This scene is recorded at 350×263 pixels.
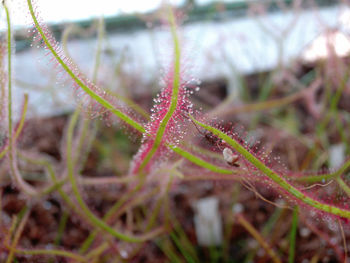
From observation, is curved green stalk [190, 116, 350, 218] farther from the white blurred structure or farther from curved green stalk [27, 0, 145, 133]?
the white blurred structure

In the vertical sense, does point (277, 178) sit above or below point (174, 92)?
below

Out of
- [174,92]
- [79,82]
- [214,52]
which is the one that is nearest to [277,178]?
[174,92]

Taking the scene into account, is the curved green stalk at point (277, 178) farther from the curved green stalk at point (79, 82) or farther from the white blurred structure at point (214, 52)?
the white blurred structure at point (214, 52)

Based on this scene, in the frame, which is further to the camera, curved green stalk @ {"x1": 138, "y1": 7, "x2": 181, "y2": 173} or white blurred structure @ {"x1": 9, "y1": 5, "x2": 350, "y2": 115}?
white blurred structure @ {"x1": 9, "y1": 5, "x2": 350, "y2": 115}

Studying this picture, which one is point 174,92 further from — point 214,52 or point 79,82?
point 214,52

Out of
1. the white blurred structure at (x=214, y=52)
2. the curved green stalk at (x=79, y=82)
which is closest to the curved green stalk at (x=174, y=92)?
the curved green stalk at (x=79, y=82)

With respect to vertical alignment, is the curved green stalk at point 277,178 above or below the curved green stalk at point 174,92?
below

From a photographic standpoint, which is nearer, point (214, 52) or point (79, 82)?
point (79, 82)

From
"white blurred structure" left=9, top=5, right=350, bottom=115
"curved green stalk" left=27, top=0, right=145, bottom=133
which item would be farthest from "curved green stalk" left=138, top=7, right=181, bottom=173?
"white blurred structure" left=9, top=5, right=350, bottom=115
